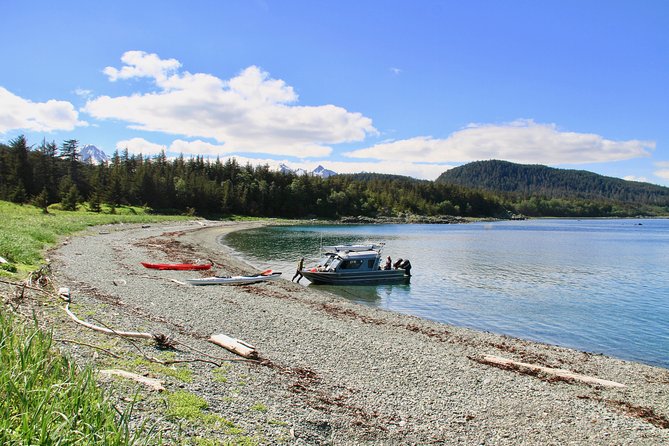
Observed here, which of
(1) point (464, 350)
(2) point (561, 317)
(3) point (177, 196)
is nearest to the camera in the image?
(1) point (464, 350)

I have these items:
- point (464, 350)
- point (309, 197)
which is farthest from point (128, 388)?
point (309, 197)

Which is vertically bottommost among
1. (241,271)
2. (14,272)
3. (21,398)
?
(241,271)

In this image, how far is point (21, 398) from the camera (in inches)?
233

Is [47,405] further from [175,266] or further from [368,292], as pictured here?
[368,292]

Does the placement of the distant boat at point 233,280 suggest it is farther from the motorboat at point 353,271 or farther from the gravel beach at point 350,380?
the gravel beach at point 350,380

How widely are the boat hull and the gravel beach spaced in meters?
12.7

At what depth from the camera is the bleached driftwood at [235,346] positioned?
541 inches

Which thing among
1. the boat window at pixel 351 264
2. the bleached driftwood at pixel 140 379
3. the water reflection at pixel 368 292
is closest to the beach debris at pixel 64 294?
the bleached driftwood at pixel 140 379

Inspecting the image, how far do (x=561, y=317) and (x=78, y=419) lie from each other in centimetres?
2718

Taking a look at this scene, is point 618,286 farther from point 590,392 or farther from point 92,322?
point 92,322

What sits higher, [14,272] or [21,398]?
[21,398]

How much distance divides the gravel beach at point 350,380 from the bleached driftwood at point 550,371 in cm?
26

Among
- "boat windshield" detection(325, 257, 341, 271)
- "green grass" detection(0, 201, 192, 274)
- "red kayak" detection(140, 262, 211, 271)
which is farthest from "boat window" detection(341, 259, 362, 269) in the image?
"green grass" detection(0, 201, 192, 274)

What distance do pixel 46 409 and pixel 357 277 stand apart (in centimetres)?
3196
